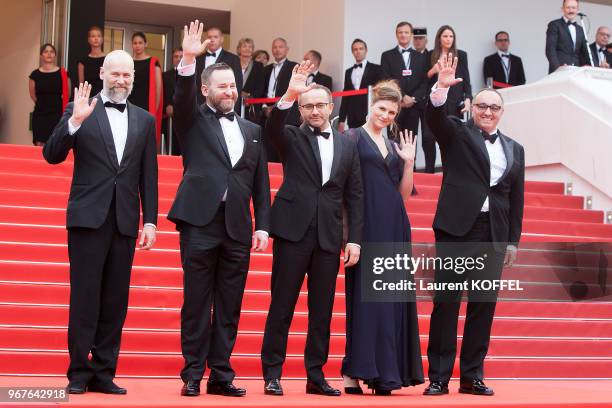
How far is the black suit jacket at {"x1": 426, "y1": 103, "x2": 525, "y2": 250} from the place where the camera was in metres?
6.03

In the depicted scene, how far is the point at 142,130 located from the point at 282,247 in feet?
3.10

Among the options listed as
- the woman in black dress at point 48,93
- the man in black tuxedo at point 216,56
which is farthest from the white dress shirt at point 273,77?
the woman in black dress at point 48,93

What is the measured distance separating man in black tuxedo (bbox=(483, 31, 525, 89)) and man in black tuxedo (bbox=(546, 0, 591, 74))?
2.04 metres

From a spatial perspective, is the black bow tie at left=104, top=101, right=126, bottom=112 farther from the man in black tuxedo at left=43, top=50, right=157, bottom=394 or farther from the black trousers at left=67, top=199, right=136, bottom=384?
the black trousers at left=67, top=199, right=136, bottom=384

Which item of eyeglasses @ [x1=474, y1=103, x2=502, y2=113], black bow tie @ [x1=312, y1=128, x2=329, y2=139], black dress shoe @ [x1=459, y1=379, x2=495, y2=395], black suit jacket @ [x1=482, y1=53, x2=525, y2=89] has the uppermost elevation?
black suit jacket @ [x1=482, y1=53, x2=525, y2=89]

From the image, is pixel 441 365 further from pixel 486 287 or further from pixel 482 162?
pixel 482 162

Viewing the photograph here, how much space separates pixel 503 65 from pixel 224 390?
1065cm

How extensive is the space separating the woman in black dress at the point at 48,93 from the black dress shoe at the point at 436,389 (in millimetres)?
8005

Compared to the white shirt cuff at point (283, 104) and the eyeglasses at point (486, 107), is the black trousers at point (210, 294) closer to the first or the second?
the white shirt cuff at point (283, 104)

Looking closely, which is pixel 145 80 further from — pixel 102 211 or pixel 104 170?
pixel 102 211

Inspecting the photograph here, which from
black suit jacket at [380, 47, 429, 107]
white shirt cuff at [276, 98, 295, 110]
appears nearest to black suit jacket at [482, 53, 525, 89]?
black suit jacket at [380, 47, 429, 107]

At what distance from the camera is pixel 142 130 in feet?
18.1

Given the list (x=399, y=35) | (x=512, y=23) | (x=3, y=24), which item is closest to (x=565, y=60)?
(x=399, y=35)

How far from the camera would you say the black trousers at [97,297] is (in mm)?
5285
